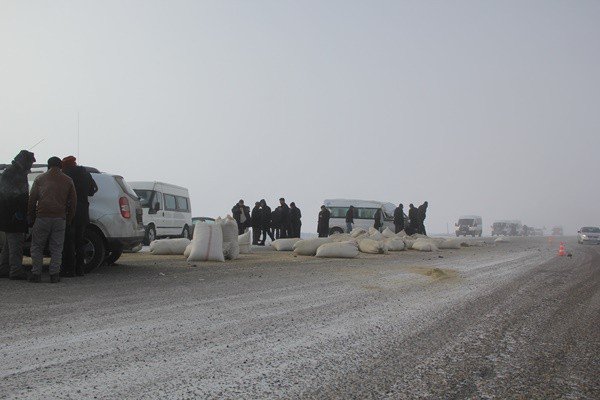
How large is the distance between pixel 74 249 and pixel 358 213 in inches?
961

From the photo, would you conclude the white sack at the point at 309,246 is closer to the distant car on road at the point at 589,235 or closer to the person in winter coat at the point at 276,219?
the person in winter coat at the point at 276,219

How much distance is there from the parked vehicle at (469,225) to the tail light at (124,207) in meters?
51.5

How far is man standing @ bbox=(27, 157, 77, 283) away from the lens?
28.9 ft

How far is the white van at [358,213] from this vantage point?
31755 millimetres

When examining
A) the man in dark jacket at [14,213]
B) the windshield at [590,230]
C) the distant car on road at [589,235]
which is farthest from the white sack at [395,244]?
the windshield at [590,230]

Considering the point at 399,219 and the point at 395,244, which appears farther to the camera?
the point at 399,219

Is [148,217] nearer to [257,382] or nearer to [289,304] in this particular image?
[289,304]

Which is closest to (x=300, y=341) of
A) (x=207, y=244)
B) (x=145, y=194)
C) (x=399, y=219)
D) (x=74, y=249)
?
(x=74, y=249)

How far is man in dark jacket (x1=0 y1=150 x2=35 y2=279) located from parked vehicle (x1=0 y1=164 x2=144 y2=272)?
2.84ft

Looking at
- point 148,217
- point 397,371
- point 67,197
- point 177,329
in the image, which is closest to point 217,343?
point 177,329

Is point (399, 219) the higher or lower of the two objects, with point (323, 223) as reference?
higher

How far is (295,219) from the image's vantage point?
986 inches

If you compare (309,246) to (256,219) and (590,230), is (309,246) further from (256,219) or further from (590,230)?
(590,230)

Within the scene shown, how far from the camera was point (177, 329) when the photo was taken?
4828mm
